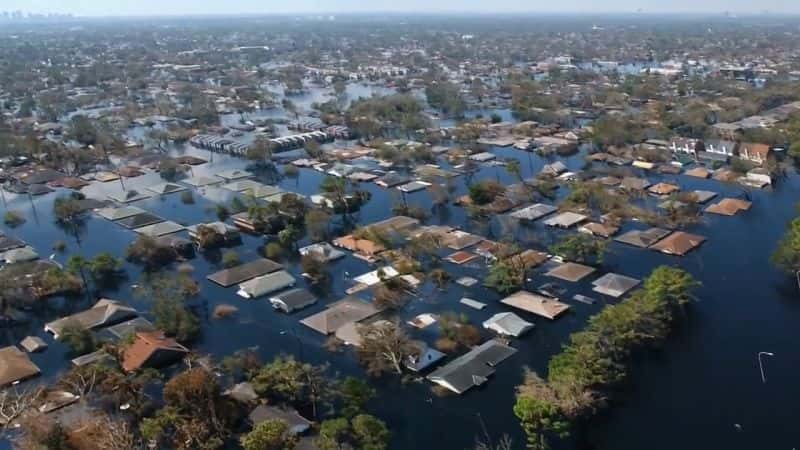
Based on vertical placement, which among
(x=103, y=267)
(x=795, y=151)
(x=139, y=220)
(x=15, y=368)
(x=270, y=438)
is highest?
(x=795, y=151)

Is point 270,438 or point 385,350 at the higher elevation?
point 270,438

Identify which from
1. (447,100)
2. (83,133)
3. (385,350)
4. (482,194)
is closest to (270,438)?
(385,350)

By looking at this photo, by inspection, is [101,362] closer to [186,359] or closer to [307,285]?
[186,359]

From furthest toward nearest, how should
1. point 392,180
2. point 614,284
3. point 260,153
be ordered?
point 260,153 → point 392,180 → point 614,284

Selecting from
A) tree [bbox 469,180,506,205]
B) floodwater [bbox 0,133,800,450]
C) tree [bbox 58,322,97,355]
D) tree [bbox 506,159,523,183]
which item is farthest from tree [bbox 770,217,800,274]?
tree [bbox 58,322,97,355]

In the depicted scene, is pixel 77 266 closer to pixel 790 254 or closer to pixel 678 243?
pixel 678 243

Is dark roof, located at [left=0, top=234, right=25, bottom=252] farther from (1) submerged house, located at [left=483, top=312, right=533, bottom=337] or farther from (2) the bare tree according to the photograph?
(1) submerged house, located at [left=483, top=312, right=533, bottom=337]
